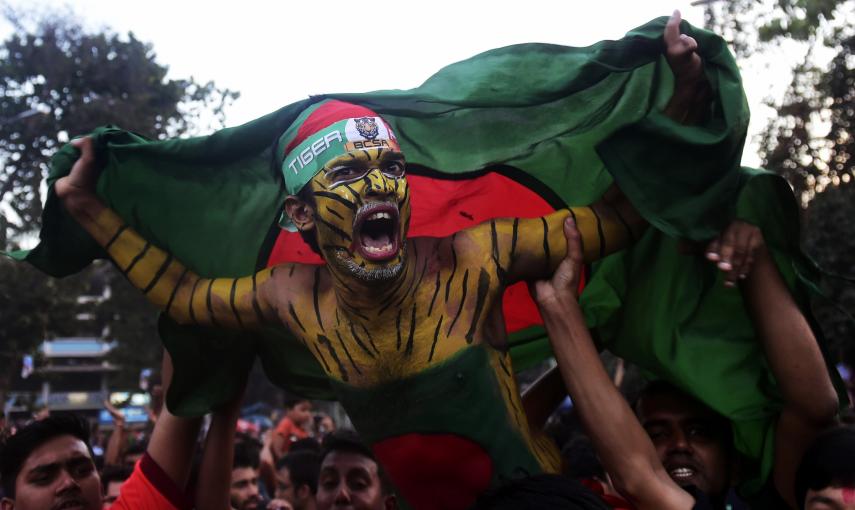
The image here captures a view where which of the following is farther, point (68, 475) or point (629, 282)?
point (68, 475)

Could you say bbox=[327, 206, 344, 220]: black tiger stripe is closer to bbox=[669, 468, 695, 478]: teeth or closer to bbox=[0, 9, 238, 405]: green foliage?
bbox=[669, 468, 695, 478]: teeth

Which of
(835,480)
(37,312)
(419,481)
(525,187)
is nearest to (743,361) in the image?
(835,480)

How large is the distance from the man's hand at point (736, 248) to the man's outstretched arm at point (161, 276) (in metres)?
1.42

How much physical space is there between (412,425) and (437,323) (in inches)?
12.4

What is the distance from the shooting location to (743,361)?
135 inches

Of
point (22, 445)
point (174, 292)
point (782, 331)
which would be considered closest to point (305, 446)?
point (22, 445)

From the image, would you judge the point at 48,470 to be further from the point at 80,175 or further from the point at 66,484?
the point at 80,175

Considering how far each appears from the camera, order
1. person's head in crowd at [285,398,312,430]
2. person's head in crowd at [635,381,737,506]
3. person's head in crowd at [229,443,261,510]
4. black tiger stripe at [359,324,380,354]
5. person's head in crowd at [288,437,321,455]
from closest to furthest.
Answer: black tiger stripe at [359,324,380,354] → person's head in crowd at [635,381,737,506] → person's head in crowd at [229,443,261,510] → person's head in crowd at [288,437,321,455] → person's head in crowd at [285,398,312,430]

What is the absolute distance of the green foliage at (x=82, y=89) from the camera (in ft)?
67.4

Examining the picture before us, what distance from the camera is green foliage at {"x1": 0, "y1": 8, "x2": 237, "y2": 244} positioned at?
20547 millimetres

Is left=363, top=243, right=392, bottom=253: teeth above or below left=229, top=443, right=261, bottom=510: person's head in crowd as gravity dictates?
above

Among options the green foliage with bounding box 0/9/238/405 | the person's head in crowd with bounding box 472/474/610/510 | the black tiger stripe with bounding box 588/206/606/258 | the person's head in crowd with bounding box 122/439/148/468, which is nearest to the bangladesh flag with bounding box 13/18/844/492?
the black tiger stripe with bounding box 588/206/606/258

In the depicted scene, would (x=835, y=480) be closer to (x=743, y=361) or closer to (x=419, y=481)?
(x=743, y=361)

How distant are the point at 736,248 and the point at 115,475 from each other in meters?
3.76
